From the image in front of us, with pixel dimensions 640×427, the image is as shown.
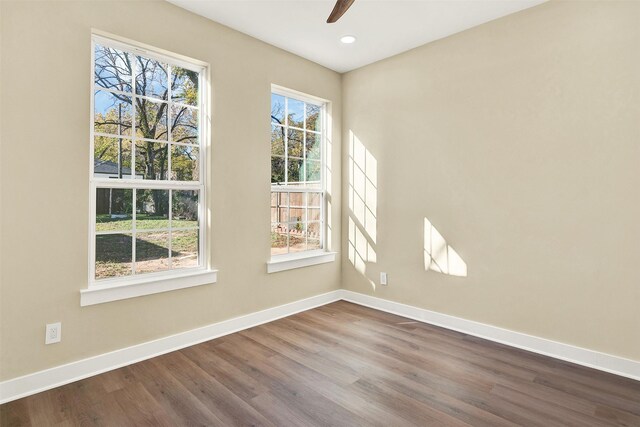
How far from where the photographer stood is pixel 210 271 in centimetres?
309

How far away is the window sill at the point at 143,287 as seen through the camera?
2454mm

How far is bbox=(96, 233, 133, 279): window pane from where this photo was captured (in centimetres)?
257

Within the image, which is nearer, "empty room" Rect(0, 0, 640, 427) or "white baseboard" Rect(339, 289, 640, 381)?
"empty room" Rect(0, 0, 640, 427)

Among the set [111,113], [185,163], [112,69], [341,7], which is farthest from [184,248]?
[341,7]

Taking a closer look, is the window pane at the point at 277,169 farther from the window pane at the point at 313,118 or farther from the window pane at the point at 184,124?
the window pane at the point at 184,124

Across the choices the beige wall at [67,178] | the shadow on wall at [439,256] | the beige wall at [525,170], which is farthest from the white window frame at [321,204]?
the shadow on wall at [439,256]

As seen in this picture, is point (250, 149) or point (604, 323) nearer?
point (604, 323)

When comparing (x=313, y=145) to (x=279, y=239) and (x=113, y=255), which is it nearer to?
(x=279, y=239)

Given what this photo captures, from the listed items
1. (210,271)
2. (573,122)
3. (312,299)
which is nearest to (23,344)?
(210,271)

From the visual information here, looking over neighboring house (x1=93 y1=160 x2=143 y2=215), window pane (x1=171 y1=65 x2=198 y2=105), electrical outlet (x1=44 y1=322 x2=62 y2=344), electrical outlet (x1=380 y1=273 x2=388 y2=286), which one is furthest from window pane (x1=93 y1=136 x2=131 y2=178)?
electrical outlet (x1=380 y1=273 x2=388 y2=286)

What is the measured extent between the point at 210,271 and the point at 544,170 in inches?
116

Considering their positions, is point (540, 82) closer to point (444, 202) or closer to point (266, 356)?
point (444, 202)

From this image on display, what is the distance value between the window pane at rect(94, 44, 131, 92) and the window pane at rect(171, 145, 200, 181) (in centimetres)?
59

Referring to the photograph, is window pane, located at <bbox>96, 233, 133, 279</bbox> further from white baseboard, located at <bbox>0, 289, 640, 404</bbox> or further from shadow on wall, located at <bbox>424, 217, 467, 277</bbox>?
shadow on wall, located at <bbox>424, 217, 467, 277</bbox>
